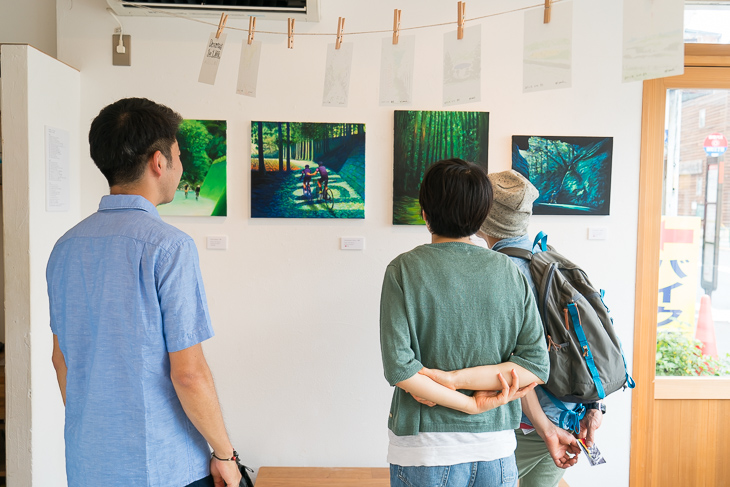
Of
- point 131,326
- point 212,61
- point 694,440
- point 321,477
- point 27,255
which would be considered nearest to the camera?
point 131,326

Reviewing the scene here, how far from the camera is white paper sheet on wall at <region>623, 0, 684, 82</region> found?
145 cm

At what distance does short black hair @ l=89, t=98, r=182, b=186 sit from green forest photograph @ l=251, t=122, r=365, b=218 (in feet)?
4.22

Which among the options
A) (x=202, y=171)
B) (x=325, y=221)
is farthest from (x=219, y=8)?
(x=325, y=221)

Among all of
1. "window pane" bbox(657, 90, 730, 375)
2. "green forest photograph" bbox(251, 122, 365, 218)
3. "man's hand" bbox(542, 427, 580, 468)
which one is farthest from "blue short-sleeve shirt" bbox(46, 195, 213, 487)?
"window pane" bbox(657, 90, 730, 375)

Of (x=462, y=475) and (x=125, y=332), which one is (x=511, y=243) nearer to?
(x=462, y=475)

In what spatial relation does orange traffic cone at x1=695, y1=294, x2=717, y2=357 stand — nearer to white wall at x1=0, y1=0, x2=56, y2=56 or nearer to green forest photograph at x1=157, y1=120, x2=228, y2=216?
green forest photograph at x1=157, y1=120, x2=228, y2=216

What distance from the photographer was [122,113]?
116cm

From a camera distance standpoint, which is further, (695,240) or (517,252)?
Result: (695,240)

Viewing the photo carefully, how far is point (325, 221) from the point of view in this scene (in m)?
2.51

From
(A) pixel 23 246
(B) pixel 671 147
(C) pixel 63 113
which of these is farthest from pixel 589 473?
(C) pixel 63 113

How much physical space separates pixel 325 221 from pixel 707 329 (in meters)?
2.13

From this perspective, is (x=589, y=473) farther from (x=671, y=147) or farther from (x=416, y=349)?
(x=416, y=349)

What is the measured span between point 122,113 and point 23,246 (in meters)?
1.27

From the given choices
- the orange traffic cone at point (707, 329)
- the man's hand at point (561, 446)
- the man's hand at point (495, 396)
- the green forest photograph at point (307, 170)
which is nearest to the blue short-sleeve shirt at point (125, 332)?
the man's hand at point (495, 396)
